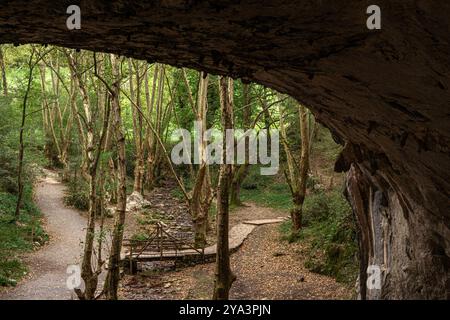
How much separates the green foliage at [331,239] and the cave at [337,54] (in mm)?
7148

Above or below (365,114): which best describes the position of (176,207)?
below

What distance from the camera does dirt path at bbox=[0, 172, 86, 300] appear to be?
12.3 m

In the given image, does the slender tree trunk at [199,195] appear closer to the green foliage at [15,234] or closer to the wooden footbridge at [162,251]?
the wooden footbridge at [162,251]

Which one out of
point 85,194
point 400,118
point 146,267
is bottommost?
point 146,267

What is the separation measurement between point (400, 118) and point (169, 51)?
7.60 ft

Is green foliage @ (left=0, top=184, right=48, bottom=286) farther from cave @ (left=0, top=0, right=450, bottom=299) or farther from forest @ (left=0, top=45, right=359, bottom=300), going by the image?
cave @ (left=0, top=0, right=450, bottom=299)

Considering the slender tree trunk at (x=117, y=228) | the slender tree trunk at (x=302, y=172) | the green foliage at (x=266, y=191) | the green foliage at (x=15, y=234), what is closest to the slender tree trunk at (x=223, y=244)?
the slender tree trunk at (x=117, y=228)

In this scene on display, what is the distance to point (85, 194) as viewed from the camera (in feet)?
76.1

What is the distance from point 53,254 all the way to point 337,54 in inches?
614

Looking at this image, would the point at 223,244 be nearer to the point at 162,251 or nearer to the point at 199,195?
the point at 162,251

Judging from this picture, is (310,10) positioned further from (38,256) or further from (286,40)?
(38,256)

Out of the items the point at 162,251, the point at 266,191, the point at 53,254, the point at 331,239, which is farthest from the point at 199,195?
the point at 266,191

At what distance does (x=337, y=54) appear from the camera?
343 centimetres
